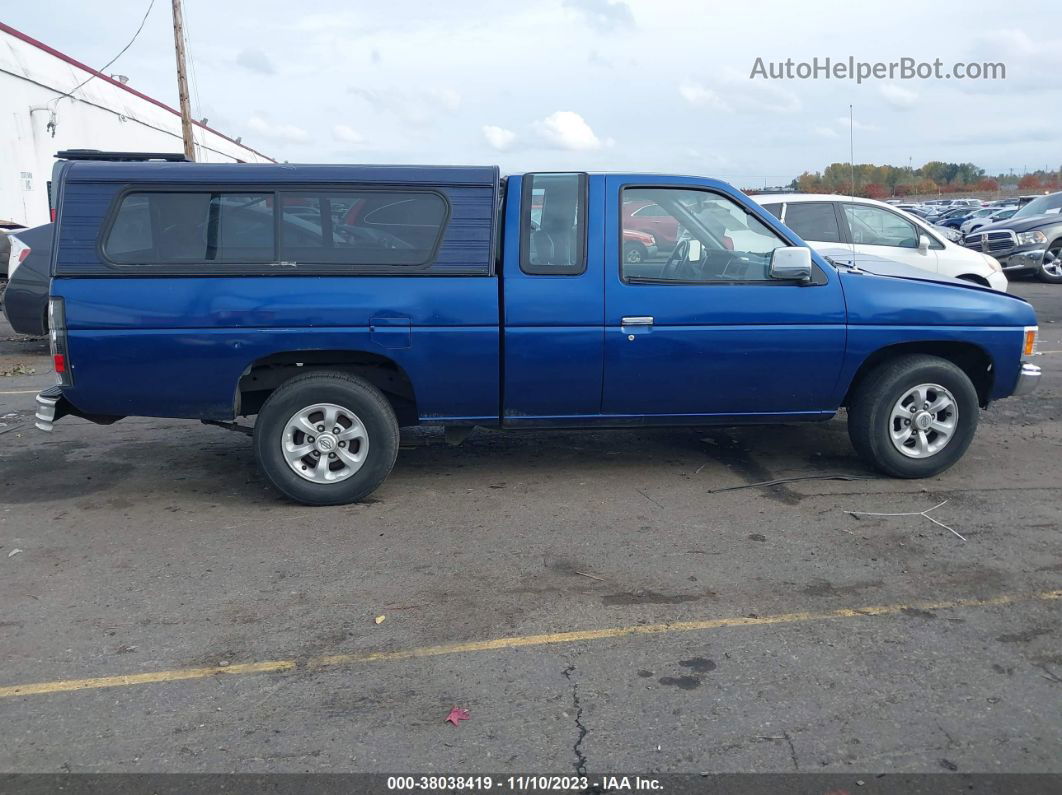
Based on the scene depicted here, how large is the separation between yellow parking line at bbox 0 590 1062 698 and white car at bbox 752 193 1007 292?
617 centimetres

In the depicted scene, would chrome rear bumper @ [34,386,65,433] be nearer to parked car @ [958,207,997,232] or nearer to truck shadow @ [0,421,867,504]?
truck shadow @ [0,421,867,504]

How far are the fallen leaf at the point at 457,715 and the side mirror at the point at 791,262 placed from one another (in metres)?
3.45

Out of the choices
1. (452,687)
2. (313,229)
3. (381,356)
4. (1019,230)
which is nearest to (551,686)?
(452,687)

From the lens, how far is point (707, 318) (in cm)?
579

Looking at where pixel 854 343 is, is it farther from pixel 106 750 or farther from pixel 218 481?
pixel 106 750

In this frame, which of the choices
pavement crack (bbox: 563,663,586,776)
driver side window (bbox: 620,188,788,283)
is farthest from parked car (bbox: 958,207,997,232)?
pavement crack (bbox: 563,663,586,776)

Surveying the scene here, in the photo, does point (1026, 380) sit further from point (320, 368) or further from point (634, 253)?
point (320, 368)

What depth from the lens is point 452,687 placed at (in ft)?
12.1

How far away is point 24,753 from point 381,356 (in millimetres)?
2988

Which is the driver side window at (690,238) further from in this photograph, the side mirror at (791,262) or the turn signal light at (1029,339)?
the turn signal light at (1029,339)

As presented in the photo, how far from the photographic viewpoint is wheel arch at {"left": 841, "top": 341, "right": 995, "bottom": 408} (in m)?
6.15

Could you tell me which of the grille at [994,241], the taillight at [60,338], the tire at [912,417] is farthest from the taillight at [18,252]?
the grille at [994,241]

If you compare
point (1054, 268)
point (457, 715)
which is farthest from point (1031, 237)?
point (457, 715)

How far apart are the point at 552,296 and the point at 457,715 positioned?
2853 mm
